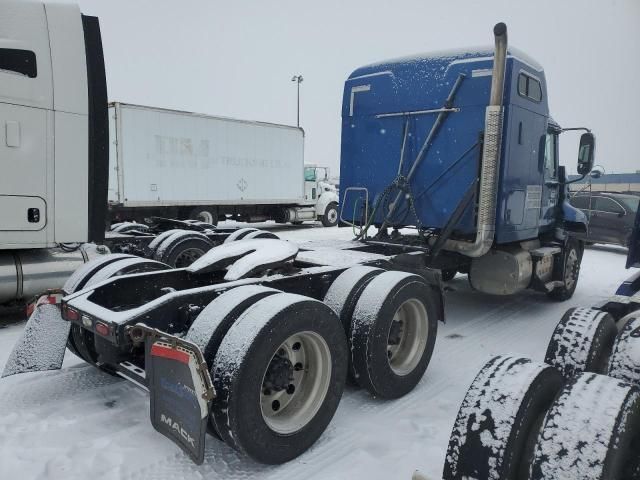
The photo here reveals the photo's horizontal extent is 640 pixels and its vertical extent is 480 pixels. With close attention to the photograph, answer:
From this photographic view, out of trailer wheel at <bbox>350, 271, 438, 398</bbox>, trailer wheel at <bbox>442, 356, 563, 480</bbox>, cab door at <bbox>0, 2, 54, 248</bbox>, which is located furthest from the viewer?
cab door at <bbox>0, 2, 54, 248</bbox>

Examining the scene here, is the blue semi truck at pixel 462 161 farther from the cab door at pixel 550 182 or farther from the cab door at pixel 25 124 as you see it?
the cab door at pixel 25 124

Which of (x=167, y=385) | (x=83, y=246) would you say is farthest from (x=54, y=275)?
(x=167, y=385)

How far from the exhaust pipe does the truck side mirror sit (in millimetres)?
2306

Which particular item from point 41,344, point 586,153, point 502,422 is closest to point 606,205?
point 586,153

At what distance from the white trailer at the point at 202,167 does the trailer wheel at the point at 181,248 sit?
6.64 metres

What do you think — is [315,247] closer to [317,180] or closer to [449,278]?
[449,278]

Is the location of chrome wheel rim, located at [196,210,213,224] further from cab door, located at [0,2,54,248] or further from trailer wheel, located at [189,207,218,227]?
cab door, located at [0,2,54,248]

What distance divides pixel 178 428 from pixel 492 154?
3.95 meters

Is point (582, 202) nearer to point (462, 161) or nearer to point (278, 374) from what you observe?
point (462, 161)

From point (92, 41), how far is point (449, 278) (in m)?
6.07


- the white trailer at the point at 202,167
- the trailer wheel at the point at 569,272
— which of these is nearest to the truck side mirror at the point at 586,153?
the trailer wheel at the point at 569,272

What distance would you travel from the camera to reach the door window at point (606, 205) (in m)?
12.0

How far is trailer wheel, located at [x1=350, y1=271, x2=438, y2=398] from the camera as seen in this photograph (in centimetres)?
340

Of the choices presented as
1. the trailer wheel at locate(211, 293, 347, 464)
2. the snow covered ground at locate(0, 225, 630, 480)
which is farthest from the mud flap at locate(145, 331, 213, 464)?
the snow covered ground at locate(0, 225, 630, 480)
